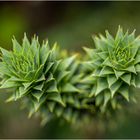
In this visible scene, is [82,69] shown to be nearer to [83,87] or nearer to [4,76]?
[83,87]

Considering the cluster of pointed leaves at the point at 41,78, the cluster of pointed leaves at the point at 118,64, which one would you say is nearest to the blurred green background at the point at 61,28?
the cluster of pointed leaves at the point at 41,78

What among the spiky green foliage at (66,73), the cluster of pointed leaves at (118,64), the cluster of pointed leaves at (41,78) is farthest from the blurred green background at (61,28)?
the cluster of pointed leaves at (118,64)

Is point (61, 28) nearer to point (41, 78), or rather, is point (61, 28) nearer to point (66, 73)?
point (66, 73)

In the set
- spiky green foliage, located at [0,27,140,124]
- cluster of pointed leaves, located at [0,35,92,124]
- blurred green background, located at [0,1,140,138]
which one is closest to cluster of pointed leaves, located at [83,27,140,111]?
spiky green foliage, located at [0,27,140,124]

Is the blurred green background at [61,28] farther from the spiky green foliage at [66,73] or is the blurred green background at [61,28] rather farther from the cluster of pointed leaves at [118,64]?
the cluster of pointed leaves at [118,64]

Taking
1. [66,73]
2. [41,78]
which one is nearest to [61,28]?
[66,73]

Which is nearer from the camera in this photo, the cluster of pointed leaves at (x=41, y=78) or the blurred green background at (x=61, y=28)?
the cluster of pointed leaves at (x=41, y=78)
